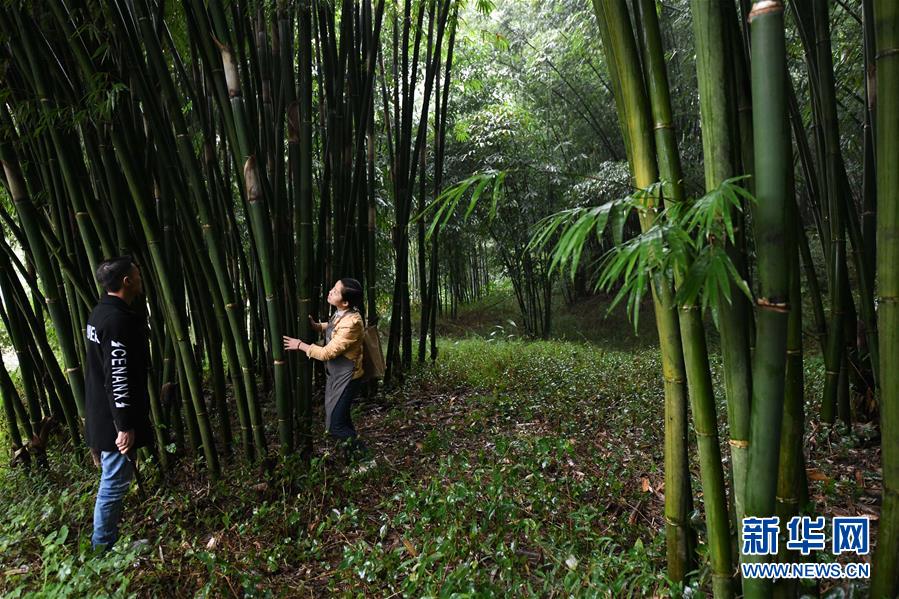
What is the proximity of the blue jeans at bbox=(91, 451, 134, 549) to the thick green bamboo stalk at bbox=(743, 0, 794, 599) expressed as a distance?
2123mm

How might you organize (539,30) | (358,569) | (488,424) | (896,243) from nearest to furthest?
(896,243) → (358,569) → (488,424) → (539,30)

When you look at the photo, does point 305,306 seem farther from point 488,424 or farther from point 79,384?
point 488,424

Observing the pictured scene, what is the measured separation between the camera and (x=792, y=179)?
0.77 m

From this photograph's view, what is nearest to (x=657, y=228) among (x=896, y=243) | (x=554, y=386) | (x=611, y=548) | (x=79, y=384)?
(x=896, y=243)

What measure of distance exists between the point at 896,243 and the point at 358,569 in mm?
1661

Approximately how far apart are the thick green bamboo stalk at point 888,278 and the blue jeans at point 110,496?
2302 millimetres

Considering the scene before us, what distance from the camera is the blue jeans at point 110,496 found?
197cm

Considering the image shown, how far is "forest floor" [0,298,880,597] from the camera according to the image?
5.30 feet

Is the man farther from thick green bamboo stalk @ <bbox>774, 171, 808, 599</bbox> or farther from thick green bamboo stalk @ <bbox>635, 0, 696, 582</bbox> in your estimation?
thick green bamboo stalk @ <bbox>774, 171, 808, 599</bbox>
